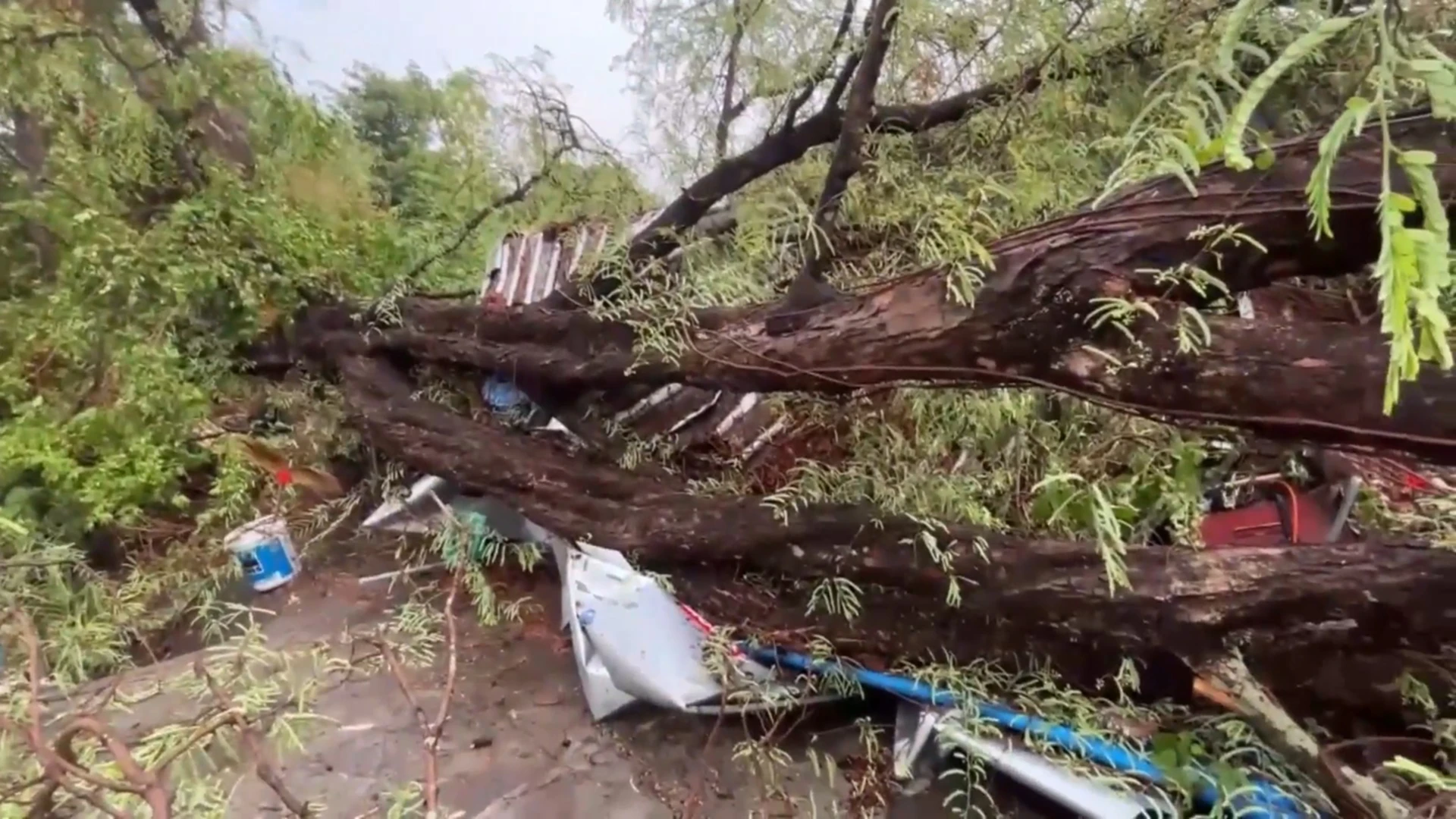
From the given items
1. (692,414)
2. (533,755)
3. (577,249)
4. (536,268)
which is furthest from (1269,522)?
(536,268)

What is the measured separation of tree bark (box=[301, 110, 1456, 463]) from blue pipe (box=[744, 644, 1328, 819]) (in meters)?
0.52

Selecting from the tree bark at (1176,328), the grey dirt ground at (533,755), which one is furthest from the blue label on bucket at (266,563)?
the tree bark at (1176,328)

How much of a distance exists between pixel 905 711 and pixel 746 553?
41 centimetres

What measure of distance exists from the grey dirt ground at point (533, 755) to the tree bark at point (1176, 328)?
2.39ft

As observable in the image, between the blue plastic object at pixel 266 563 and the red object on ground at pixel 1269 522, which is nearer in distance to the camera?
the red object on ground at pixel 1269 522

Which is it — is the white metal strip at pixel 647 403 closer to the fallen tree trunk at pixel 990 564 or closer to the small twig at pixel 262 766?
the fallen tree trunk at pixel 990 564

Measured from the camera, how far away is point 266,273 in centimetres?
270

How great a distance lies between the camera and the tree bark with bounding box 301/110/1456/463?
3.14 feet

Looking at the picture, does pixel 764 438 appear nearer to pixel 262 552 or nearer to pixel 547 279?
pixel 547 279

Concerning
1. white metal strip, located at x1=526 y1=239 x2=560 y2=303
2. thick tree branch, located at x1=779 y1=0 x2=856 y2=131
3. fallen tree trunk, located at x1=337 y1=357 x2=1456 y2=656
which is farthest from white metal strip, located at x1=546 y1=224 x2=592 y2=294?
thick tree branch, located at x1=779 y1=0 x2=856 y2=131

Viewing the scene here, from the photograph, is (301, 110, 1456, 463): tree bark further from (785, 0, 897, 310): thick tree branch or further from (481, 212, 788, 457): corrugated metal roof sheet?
(481, 212, 788, 457): corrugated metal roof sheet

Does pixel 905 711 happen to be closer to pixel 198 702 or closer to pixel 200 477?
pixel 198 702

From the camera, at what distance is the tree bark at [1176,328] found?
0.96 meters

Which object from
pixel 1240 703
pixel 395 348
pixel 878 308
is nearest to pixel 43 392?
pixel 395 348
